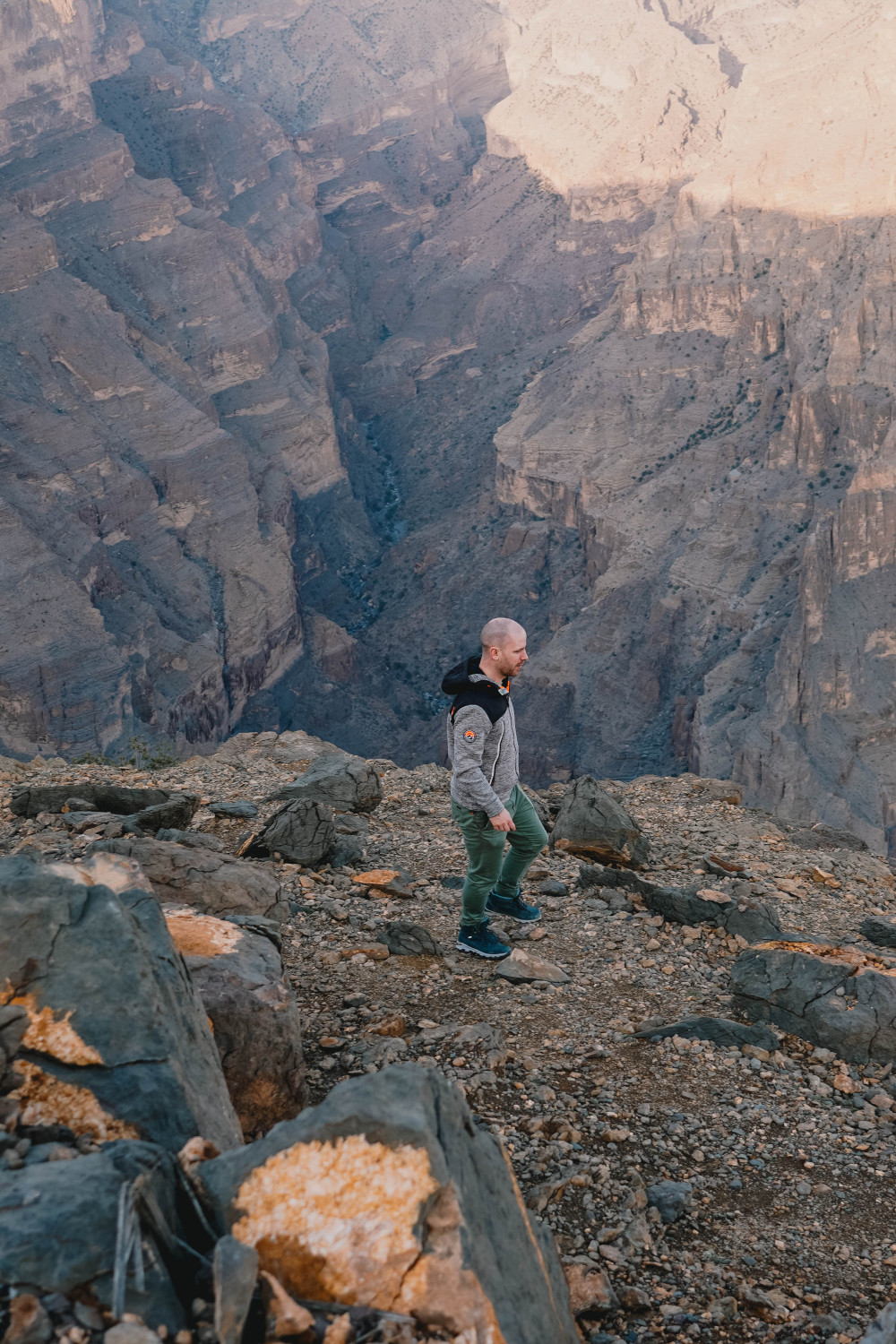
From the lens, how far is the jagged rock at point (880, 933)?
8422 millimetres

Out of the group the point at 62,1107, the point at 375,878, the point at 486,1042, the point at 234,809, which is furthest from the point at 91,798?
the point at 62,1107

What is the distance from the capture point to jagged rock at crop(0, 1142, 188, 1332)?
258 cm

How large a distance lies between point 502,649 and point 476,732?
55cm

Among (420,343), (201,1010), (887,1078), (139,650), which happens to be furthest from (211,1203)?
(420,343)

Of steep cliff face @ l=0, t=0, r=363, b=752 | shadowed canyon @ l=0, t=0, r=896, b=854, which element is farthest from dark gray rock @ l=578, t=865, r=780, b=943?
steep cliff face @ l=0, t=0, r=363, b=752

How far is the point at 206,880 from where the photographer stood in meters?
6.48

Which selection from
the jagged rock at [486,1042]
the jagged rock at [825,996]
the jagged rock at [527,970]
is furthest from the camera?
the jagged rock at [527,970]

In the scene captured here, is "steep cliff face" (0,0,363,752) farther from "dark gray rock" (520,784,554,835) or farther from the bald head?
the bald head

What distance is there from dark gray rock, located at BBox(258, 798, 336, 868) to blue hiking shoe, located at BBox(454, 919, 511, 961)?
6.91 ft

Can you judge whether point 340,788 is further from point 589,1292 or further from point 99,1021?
point 99,1021

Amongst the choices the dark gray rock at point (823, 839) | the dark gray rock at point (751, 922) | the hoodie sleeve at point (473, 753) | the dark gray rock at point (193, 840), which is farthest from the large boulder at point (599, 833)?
the dark gray rock at point (193, 840)

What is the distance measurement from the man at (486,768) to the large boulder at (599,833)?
250 centimetres

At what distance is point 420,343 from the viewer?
92.4 m

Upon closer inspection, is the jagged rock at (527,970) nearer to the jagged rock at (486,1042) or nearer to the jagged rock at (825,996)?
the jagged rock at (486,1042)
